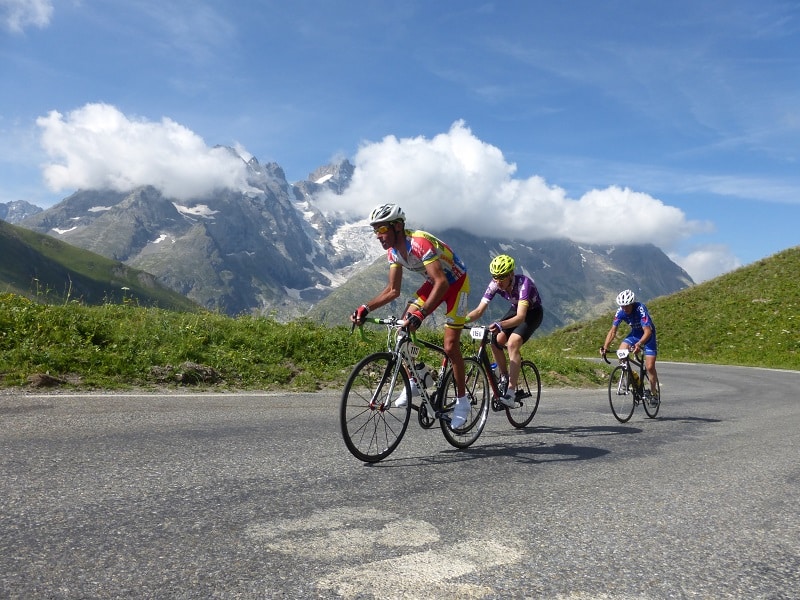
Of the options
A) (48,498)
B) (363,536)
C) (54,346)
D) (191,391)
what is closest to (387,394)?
(363,536)

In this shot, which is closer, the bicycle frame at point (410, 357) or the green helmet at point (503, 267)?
the bicycle frame at point (410, 357)

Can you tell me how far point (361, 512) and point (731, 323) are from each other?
4603cm

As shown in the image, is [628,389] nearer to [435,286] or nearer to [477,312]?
[477,312]

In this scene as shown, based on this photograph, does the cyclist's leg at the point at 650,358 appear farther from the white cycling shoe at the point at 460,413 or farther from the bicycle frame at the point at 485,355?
the white cycling shoe at the point at 460,413

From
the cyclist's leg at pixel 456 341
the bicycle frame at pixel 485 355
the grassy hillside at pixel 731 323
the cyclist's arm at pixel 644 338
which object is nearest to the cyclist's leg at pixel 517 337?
the bicycle frame at pixel 485 355

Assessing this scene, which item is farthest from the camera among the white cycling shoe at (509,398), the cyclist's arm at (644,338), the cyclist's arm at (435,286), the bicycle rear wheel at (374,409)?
the cyclist's arm at (644,338)

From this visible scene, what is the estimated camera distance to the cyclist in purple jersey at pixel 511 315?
884cm

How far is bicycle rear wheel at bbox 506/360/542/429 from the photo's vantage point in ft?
Answer: 30.0

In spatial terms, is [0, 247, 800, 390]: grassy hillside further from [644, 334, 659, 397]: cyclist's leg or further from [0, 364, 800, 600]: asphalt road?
[644, 334, 659, 397]: cyclist's leg

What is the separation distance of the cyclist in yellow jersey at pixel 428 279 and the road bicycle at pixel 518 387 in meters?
0.78

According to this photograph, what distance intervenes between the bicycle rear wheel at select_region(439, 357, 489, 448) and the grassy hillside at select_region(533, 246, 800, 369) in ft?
103

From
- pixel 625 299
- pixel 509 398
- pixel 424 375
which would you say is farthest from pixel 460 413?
pixel 625 299

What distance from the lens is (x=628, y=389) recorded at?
11.5 m

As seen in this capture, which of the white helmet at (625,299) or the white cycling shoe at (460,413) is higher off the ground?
the white helmet at (625,299)
